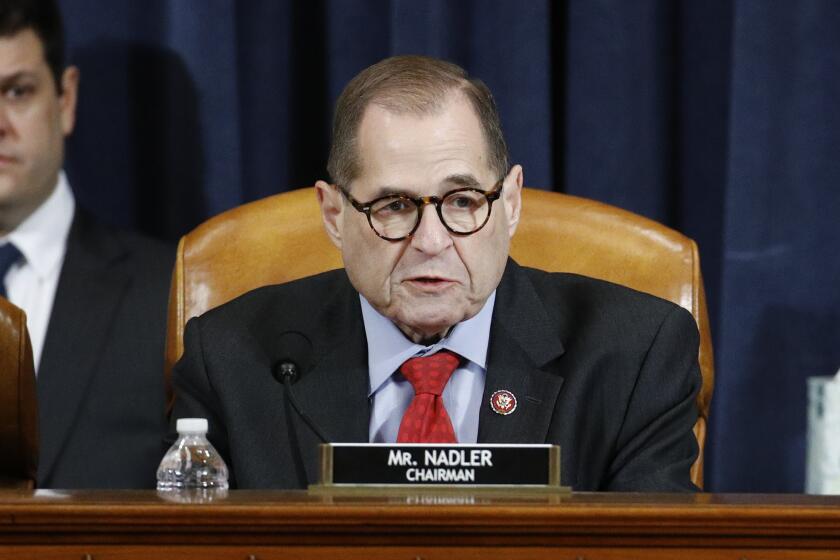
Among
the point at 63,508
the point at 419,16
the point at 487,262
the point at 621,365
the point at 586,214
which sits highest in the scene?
the point at 419,16

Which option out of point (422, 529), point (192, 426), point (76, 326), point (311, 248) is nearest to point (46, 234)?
point (76, 326)

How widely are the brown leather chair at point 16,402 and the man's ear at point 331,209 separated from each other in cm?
63

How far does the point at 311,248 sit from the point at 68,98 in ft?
3.08

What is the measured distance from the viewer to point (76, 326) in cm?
283

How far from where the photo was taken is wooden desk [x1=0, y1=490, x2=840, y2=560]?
4.10ft

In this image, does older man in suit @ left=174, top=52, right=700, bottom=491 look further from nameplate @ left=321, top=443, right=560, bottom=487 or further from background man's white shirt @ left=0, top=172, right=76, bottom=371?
background man's white shirt @ left=0, top=172, right=76, bottom=371

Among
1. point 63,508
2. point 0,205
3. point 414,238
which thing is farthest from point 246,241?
point 63,508

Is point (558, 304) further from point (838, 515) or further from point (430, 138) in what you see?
point (838, 515)

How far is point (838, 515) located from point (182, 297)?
1285mm

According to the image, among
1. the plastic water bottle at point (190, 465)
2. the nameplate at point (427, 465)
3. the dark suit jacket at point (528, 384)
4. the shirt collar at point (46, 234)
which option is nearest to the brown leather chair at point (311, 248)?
the dark suit jacket at point (528, 384)

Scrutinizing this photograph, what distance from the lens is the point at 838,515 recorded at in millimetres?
1236

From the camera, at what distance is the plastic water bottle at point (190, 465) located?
1.67 metres

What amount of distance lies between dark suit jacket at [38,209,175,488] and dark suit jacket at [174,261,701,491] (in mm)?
679

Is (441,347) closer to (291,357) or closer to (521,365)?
(521,365)
